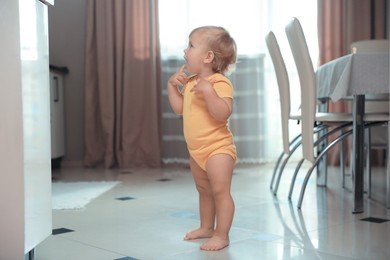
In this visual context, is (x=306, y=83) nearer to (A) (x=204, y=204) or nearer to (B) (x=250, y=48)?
(A) (x=204, y=204)

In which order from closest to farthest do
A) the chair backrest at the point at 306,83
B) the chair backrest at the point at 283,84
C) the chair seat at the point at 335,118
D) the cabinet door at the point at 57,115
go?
the chair backrest at the point at 306,83
the chair seat at the point at 335,118
the chair backrest at the point at 283,84
the cabinet door at the point at 57,115

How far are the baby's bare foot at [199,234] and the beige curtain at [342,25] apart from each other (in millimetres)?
2939

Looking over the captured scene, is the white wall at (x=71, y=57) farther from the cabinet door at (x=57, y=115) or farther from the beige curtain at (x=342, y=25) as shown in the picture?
the beige curtain at (x=342, y=25)

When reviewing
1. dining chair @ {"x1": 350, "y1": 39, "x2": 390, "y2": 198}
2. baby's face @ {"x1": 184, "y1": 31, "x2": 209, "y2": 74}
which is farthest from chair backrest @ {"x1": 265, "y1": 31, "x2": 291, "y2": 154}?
baby's face @ {"x1": 184, "y1": 31, "x2": 209, "y2": 74}

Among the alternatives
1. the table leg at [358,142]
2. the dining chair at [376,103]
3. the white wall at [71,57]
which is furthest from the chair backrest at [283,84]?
the white wall at [71,57]

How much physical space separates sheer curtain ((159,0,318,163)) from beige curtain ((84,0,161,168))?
0.15 meters

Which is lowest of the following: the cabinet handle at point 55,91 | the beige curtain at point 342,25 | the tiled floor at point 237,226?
the tiled floor at point 237,226

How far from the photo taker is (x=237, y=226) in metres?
2.26

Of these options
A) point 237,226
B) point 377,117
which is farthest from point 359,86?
point 237,226

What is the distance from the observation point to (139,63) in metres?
4.91

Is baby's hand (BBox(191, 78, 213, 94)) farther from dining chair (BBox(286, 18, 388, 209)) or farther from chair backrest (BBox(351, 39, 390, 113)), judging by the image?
chair backrest (BBox(351, 39, 390, 113))

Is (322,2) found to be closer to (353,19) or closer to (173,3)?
(353,19)

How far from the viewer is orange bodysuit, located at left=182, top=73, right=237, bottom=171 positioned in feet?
6.10

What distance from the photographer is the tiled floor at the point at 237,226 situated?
183 centimetres
